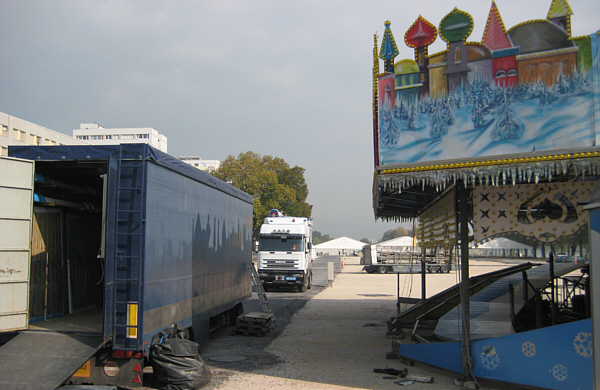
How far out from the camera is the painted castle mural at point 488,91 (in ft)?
21.2

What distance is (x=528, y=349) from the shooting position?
6766 mm

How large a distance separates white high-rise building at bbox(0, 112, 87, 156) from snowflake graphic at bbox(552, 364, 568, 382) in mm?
48522

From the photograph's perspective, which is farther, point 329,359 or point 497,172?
point 329,359

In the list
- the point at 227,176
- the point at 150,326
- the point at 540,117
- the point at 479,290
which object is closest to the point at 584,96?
the point at 540,117

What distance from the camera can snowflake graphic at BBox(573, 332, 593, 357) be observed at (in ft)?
20.0

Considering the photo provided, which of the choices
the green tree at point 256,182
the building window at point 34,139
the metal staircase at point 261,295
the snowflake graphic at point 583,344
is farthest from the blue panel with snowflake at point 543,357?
the building window at point 34,139

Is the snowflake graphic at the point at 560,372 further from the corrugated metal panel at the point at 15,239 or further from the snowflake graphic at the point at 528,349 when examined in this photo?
the corrugated metal panel at the point at 15,239

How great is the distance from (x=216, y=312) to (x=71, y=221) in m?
3.39

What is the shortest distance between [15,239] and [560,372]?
734 centimetres

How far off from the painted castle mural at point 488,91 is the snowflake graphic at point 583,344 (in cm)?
238

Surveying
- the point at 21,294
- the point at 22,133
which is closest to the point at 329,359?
the point at 21,294

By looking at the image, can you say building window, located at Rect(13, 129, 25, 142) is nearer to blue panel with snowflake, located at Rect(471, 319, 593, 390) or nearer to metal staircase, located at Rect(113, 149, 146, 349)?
metal staircase, located at Rect(113, 149, 146, 349)

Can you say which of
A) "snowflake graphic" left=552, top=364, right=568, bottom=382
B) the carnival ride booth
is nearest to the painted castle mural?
the carnival ride booth

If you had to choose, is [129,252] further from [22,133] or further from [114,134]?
[114,134]
